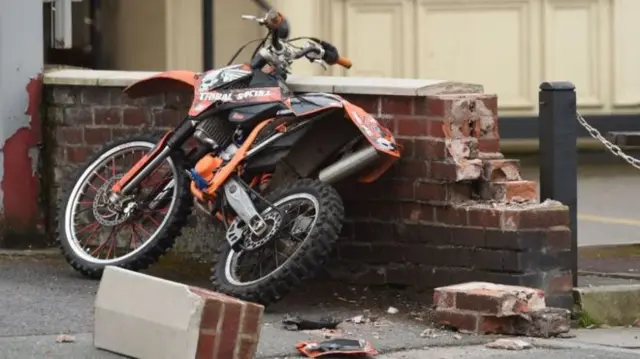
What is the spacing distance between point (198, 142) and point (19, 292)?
44.9 inches

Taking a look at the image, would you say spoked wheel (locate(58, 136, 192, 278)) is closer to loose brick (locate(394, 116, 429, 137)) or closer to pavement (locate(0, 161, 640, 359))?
pavement (locate(0, 161, 640, 359))

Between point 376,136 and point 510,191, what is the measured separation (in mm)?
730

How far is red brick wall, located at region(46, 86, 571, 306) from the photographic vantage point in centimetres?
707

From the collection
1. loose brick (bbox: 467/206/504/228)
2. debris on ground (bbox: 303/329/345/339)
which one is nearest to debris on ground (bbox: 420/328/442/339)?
debris on ground (bbox: 303/329/345/339)

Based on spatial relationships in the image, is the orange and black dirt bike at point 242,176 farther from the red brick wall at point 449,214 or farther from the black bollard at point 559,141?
the black bollard at point 559,141

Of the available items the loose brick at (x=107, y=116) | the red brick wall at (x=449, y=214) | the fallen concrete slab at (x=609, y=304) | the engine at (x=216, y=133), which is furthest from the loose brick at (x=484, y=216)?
the loose brick at (x=107, y=116)

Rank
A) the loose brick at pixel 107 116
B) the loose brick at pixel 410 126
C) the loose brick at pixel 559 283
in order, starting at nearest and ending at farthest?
the loose brick at pixel 559 283 < the loose brick at pixel 410 126 < the loose brick at pixel 107 116

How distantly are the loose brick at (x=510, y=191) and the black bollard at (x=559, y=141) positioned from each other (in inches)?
4.5

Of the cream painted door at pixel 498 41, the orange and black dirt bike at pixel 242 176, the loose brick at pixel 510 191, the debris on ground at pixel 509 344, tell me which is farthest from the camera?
the cream painted door at pixel 498 41

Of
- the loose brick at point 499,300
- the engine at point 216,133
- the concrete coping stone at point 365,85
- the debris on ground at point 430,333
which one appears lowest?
the debris on ground at point 430,333

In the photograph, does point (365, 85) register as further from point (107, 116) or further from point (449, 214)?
point (107, 116)

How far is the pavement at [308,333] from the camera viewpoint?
6.25 metres

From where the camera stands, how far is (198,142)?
751cm

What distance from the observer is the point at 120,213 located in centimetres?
789
